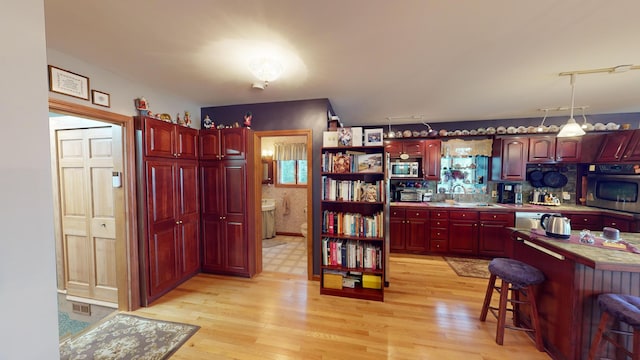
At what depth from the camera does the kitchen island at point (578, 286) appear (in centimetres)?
160

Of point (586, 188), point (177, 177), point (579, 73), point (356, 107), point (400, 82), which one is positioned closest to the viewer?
point (579, 73)

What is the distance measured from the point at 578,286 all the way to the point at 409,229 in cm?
252

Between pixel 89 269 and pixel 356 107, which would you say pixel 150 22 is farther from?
pixel 89 269

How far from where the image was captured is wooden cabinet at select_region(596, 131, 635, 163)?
3.47m

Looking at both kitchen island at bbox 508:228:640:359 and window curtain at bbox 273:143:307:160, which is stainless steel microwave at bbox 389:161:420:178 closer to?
window curtain at bbox 273:143:307:160

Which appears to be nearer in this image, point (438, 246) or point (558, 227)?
point (558, 227)

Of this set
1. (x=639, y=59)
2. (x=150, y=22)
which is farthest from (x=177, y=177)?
(x=639, y=59)

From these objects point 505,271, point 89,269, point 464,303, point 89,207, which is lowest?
point 464,303

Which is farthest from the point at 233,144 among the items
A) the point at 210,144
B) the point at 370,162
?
the point at 370,162

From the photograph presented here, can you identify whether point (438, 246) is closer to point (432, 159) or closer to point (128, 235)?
point (432, 159)

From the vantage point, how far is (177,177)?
113 inches

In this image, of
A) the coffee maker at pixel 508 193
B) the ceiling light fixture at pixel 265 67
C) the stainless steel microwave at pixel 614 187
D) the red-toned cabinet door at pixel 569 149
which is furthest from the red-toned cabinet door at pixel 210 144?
the stainless steel microwave at pixel 614 187

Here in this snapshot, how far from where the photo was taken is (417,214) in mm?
4137

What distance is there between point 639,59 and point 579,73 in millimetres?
355
